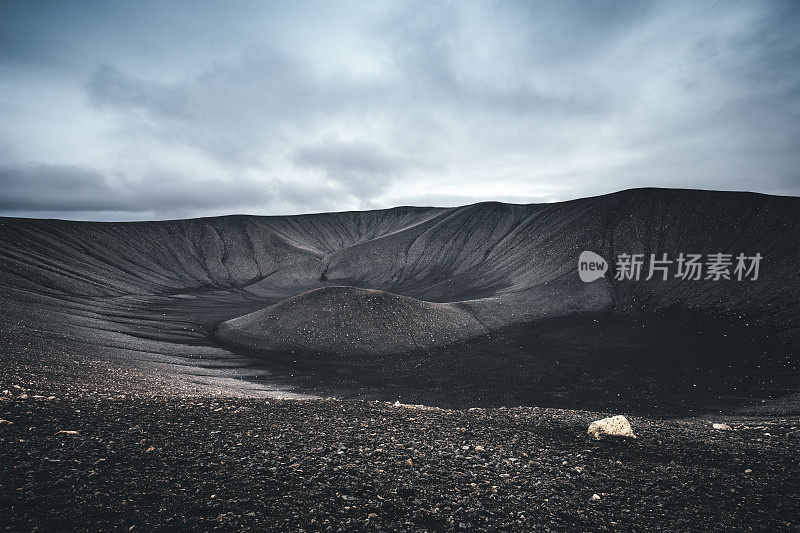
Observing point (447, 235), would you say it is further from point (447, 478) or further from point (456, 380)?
point (447, 478)

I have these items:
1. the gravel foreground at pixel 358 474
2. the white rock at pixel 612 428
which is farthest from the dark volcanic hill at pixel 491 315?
the gravel foreground at pixel 358 474

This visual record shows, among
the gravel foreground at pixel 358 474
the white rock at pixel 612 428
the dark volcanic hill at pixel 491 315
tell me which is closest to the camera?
Answer: the gravel foreground at pixel 358 474

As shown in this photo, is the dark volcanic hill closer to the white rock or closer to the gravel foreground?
the white rock

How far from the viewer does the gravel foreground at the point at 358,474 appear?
15.4ft

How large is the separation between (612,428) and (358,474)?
596 centimetres

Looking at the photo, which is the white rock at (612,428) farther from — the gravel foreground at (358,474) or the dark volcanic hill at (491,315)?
the dark volcanic hill at (491,315)

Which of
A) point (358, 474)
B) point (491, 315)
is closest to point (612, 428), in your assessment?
point (358, 474)

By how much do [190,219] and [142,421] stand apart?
11441 centimetres

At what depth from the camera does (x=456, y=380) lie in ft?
85.2

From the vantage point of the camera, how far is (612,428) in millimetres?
8391

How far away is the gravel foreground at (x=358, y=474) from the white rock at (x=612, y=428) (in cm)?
26

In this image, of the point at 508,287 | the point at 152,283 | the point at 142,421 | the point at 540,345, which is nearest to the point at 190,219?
the point at 152,283

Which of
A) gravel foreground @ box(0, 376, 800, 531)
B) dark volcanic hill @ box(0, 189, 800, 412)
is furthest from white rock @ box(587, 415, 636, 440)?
dark volcanic hill @ box(0, 189, 800, 412)

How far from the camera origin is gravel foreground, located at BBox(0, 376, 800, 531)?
4.70 m
